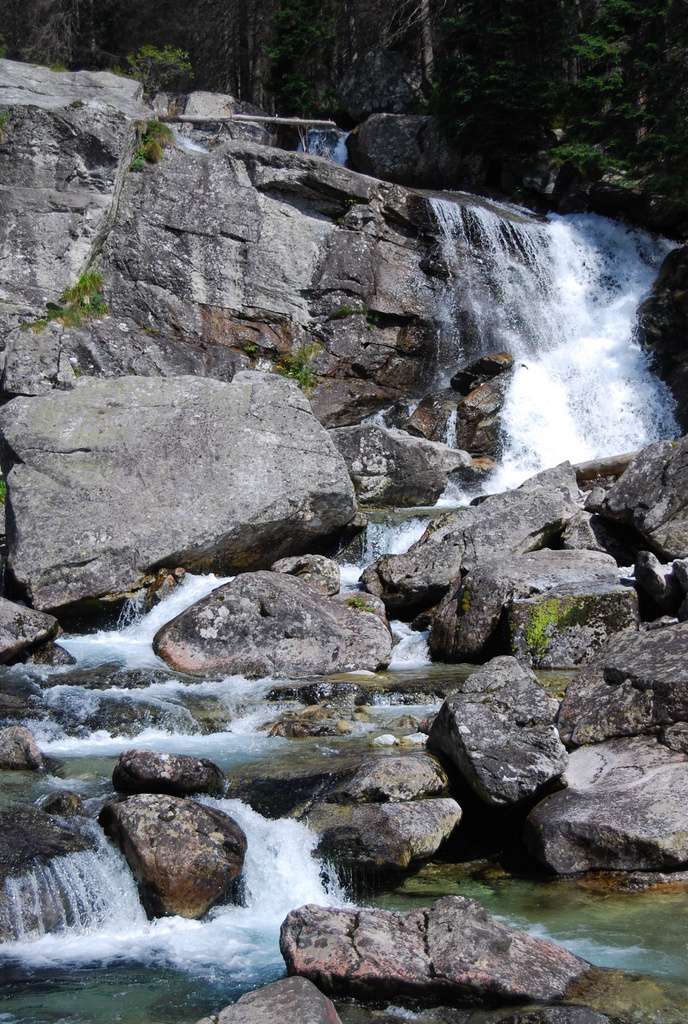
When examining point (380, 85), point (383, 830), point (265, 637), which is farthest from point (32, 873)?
point (380, 85)

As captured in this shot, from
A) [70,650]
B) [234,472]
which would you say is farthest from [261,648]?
[234,472]

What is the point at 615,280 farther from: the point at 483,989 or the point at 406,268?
the point at 483,989

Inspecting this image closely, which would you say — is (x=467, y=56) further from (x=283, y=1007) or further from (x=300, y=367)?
(x=283, y=1007)

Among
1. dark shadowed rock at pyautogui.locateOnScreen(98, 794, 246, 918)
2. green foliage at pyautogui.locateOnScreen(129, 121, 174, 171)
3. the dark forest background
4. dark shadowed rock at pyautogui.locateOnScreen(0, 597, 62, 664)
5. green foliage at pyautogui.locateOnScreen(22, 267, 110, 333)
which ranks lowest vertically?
dark shadowed rock at pyautogui.locateOnScreen(98, 794, 246, 918)

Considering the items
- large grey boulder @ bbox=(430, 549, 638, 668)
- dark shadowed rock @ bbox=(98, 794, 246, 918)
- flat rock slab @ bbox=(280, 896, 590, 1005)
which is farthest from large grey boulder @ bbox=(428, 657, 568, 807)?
large grey boulder @ bbox=(430, 549, 638, 668)

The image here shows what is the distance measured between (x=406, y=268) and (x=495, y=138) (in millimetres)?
5460

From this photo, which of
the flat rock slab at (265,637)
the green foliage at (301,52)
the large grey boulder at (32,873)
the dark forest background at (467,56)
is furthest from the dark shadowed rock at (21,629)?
the green foliage at (301,52)

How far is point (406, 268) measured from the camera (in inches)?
727

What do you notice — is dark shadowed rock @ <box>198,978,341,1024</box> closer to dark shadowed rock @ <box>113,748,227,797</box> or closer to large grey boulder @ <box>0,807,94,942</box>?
large grey boulder @ <box>0,807,94,942</box>

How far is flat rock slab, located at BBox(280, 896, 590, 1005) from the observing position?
12.0 ft

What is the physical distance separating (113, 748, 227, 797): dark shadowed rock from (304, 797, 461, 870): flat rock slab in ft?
2.38

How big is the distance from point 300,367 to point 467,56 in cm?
1013

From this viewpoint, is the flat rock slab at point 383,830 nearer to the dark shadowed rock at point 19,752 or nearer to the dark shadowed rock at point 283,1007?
the dark shadowed rock at point 283,1007

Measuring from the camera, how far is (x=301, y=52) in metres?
25.3
